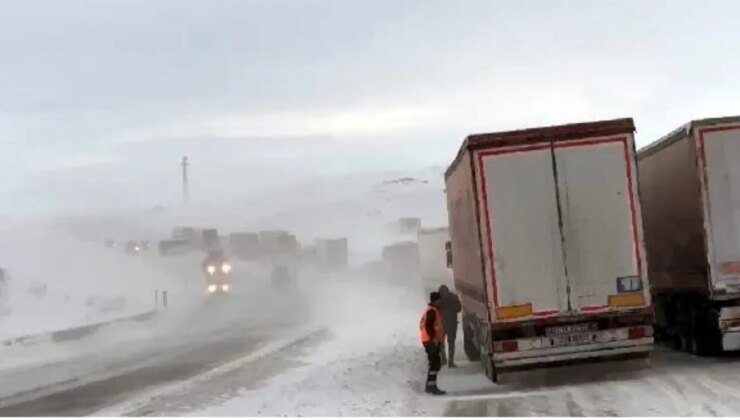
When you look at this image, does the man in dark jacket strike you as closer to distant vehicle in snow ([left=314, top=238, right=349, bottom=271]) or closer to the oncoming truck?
the oncoming truck

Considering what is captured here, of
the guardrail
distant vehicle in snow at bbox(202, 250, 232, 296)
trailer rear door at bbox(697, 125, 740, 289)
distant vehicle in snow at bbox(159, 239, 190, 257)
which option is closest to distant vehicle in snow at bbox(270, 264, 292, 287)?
distant vehicle in snow at bbox(202, 250, 232, 296)

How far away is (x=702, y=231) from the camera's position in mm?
15117

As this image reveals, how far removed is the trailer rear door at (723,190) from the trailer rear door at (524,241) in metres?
2.68

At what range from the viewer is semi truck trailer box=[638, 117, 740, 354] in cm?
1490

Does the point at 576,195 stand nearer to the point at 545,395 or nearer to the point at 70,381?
the point at 545,395

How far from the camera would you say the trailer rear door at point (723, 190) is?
1488cm

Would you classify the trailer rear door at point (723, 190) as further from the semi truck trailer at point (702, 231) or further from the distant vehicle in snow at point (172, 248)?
the distant vehicle in snow at point (172, 248)

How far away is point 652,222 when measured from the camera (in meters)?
19.6

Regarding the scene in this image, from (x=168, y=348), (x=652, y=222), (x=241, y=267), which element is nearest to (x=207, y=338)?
(x=168, y=348)

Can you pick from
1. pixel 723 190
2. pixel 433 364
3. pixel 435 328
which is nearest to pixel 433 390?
pixel 433 364

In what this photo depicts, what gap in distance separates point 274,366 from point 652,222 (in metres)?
8.30

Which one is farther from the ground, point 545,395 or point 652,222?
point 652,222

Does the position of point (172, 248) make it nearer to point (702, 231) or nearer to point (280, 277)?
point (280, 277)

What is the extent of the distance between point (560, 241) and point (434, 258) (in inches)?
1052
